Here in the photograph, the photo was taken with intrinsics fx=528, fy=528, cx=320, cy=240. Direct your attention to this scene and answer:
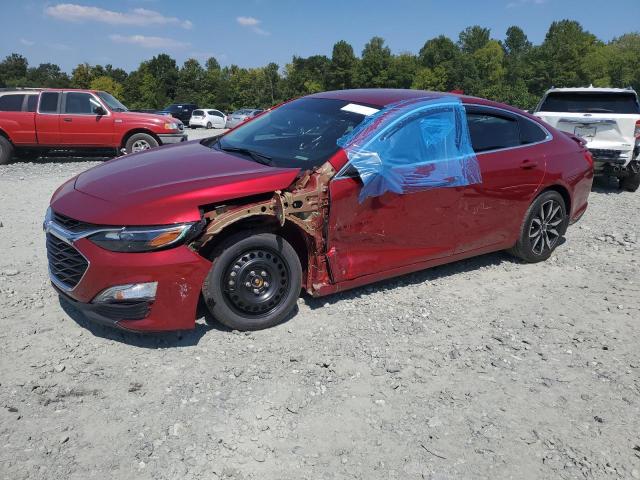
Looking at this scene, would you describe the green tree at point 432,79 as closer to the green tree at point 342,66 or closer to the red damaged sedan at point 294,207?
the green tree at point 342,66

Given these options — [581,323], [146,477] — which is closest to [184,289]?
[146,477]

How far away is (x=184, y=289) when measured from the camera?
10.9 ft

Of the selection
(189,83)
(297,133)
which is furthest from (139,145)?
(189,83)

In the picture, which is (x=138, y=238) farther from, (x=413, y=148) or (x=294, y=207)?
(x=413, y=148)

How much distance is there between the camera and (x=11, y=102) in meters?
11.6

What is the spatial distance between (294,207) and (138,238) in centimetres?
A: 104

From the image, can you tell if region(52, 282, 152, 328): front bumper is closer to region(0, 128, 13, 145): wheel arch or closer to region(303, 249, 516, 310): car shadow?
region(303, 249, 516, 310): car shadow

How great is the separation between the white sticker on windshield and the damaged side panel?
0.73 metres

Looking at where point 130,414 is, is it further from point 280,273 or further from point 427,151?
point 427,151

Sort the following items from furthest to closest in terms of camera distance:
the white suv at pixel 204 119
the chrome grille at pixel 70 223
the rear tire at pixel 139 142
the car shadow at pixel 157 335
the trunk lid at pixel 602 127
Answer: the white suv at pixel 204 119, the rear tire at pixel 139 142, the trunk lid at pixel 602 127, the car shadow at pixel 157 335, the chrome grille at pixel 70 223

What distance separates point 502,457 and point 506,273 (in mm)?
2794

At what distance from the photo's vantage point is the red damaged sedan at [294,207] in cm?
329

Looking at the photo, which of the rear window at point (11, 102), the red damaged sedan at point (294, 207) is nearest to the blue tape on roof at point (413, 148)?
the red damaged sedan at point (294, 207)

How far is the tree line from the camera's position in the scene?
61.9 metres
